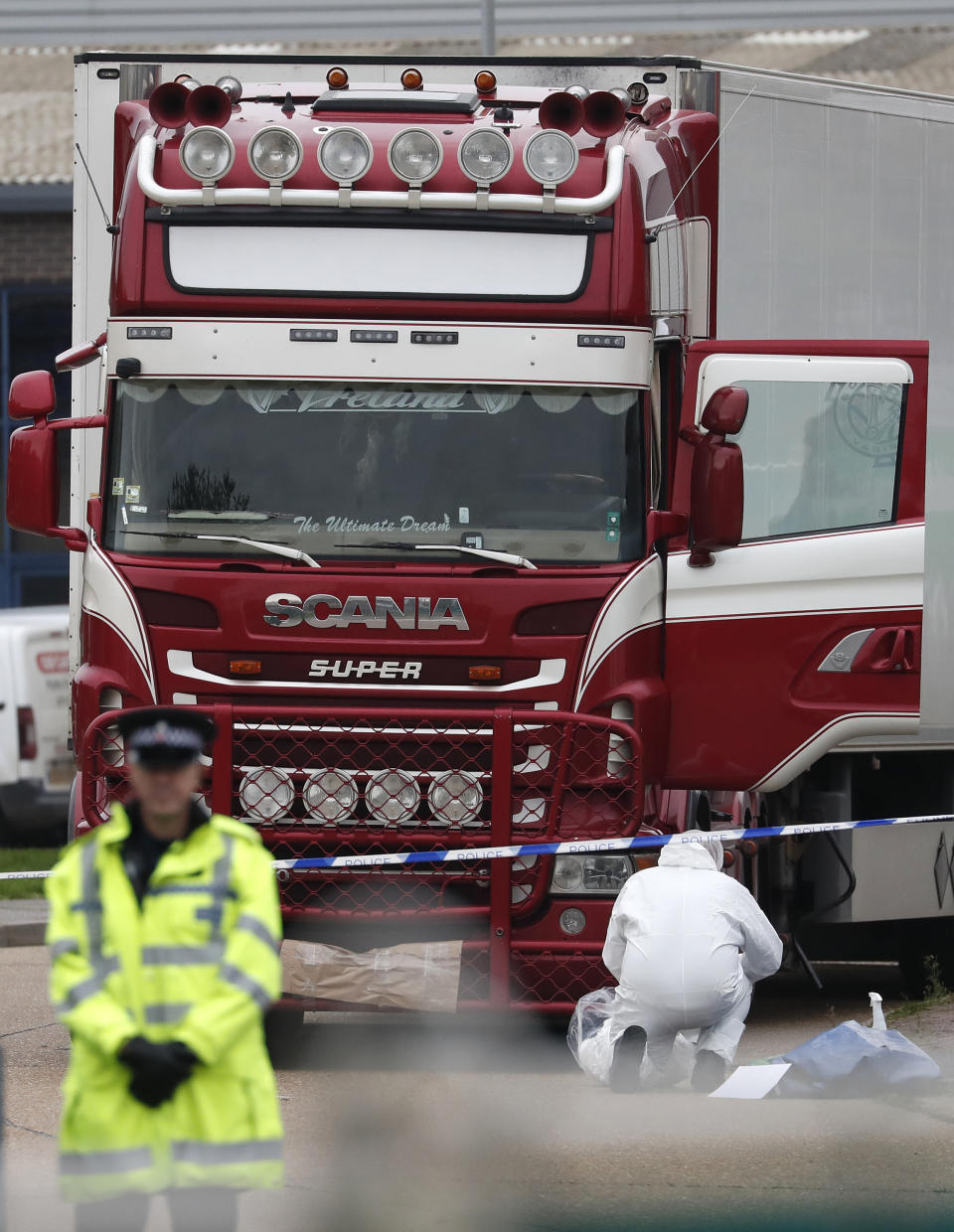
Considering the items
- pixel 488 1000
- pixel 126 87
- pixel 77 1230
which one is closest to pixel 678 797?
pixel 488 1000

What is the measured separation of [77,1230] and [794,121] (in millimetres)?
7097

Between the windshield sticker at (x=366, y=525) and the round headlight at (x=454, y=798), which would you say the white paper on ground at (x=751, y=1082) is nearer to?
the round headlight at (x=454, y=798)

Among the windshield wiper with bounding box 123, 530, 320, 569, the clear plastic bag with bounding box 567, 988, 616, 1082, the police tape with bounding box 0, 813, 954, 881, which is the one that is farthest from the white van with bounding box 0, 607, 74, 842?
the clear plastic bag with bounding box 567, 988, 616, 1082

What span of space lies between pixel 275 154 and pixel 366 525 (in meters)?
1.54

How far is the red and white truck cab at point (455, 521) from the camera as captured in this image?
9.15 m

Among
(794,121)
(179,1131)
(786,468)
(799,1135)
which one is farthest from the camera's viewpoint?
(794,121)

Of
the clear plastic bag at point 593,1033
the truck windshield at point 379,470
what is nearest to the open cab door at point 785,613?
the truck windshield at point 379,470

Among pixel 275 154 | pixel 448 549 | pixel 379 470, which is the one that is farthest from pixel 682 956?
pixel 275 154

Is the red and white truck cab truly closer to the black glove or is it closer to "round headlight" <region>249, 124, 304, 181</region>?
"round headlight" <region>249, 124, 304, 181</region>

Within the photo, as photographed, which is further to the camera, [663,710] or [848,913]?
[848,913]

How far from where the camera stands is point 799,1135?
780 cm

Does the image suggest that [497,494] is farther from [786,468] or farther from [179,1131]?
[179,1131]

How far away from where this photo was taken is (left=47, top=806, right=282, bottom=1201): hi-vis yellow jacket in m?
4.64

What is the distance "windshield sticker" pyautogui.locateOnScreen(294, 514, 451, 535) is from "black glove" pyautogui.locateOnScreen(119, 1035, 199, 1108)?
4775 millimetres
